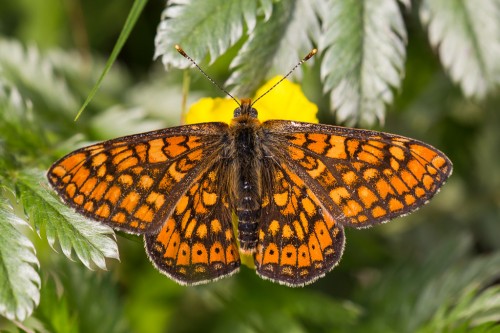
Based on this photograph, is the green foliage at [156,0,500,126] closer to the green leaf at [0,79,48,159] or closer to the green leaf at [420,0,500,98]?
the green leaf at [420,0,500,98]

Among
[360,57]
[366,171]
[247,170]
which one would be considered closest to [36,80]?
[247,170]

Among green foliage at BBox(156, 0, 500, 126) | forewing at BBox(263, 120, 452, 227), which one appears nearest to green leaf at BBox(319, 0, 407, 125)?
green foliage at BBox(156, 0, 500, 126)

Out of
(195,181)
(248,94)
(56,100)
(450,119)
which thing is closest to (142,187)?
(195,181)

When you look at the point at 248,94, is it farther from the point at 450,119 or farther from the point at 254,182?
the point at 450,119

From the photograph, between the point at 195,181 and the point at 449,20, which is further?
the point at 449,20

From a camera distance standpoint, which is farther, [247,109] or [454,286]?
[454,286]

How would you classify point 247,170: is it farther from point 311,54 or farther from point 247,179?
point 311,54
